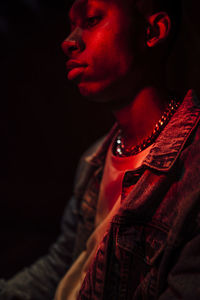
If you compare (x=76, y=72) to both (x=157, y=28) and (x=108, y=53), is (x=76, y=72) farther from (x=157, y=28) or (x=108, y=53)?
(x=157, y=28)

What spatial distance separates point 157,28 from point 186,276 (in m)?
0.96

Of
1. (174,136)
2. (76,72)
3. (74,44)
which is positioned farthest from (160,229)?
(74,44)

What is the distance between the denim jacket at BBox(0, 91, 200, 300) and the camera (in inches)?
29.2

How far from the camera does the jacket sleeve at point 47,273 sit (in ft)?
4.29

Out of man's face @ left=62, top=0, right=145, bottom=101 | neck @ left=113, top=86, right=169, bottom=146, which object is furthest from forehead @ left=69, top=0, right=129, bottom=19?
neck @ left=113, top=86, right=169, bottom=146

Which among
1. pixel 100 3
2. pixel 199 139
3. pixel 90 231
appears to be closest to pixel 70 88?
pixel 100 3

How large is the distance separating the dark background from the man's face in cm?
122

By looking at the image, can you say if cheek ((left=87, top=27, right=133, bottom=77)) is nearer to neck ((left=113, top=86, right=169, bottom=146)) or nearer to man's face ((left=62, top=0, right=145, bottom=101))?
man's face ((left=62, top=0, right=145, bottom=101))

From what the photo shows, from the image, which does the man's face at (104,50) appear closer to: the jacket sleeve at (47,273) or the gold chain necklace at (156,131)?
the gold chain necklace at (156,131)

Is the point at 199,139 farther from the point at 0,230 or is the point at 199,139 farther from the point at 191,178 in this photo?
the point at 0,230

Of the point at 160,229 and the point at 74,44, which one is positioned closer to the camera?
the point at 160,229

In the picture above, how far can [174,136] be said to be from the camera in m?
0.94

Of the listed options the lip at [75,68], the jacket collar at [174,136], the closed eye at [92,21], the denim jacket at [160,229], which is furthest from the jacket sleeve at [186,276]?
the closed eye at [92,21]

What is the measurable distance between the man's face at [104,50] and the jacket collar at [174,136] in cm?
24
